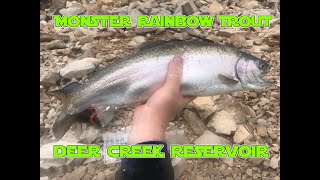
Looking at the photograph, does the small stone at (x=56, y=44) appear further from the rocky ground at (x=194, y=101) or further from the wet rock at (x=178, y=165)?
the wet rock at (x=178, y=165)

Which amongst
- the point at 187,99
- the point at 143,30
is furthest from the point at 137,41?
the point at 187,99

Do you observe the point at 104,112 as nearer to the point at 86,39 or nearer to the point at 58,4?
the point at 86,39

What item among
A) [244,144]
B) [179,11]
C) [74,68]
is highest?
[179,11]

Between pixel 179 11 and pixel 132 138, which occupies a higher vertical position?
pixel 179 11

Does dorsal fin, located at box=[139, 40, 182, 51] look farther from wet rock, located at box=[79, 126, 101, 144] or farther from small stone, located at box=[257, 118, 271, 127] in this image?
small stone, located at box=[257, 118, 271, 127]

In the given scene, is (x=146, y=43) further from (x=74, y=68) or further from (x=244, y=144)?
(x=244, y=144)

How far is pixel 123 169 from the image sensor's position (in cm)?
159

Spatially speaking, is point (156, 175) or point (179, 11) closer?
point (156, 175)

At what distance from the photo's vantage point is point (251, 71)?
1.63 meters

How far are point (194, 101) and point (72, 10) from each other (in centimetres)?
58

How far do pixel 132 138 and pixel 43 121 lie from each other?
1.14 ft

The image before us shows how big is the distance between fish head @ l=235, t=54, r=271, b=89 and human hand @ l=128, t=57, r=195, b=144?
20 cm

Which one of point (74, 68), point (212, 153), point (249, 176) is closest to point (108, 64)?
point (74, 68)

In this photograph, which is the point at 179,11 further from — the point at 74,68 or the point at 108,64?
the point at 74,68
